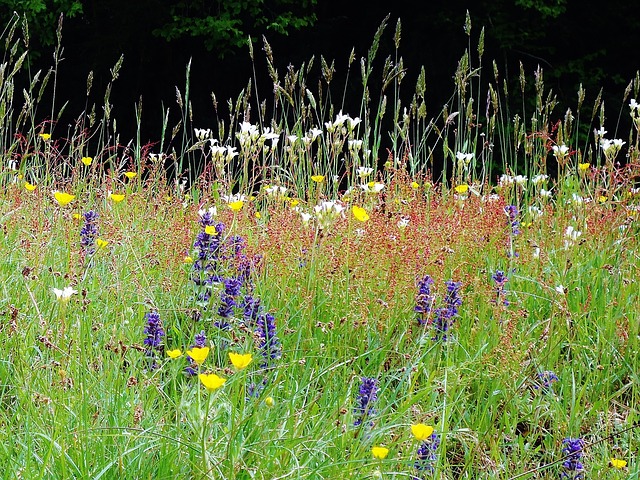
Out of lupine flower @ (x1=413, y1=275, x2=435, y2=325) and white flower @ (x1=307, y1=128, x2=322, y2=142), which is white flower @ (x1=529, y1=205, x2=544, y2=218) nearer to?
white flower @ (x1=307, y1=128, x2=322, y2=142)

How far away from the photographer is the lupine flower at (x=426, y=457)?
1.69m

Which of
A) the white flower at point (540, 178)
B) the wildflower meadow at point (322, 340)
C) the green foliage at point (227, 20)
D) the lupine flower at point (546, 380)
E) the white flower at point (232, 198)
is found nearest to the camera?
the wildflower meadow at point (322, 340)

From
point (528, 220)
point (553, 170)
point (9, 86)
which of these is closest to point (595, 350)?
point (528, 220)

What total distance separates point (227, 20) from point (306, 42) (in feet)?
5.39

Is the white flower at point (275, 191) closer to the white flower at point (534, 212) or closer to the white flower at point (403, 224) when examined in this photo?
the white flower at point (403, 224)

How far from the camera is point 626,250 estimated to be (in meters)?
3.03

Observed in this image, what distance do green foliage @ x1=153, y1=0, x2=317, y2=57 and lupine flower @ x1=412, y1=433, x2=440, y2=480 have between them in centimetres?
689

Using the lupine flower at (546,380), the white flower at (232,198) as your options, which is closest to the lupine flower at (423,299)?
the lupine flower at (546,380)

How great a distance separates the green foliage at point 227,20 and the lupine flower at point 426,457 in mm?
6894

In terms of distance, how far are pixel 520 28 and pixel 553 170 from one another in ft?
5.67

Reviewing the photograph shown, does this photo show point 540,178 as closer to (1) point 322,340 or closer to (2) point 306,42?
(1) point 322,340


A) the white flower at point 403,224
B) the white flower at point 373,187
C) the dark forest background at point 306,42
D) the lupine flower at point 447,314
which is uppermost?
the dark forest background at point 306,42

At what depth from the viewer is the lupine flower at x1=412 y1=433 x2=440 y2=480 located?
1693 mm

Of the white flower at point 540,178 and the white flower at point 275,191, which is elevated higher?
the white flower at point 540,178
